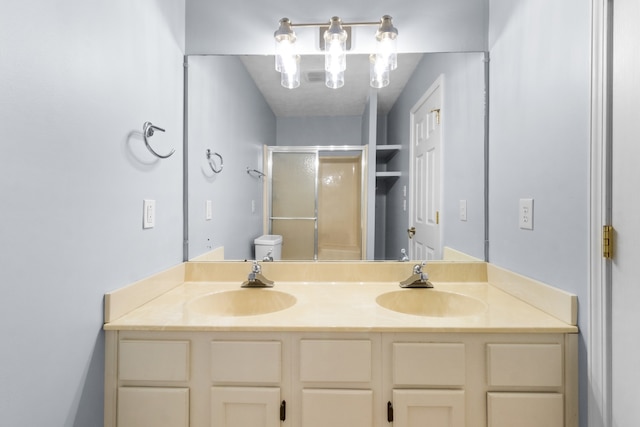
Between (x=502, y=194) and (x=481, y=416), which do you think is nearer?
(x=481, y=416)

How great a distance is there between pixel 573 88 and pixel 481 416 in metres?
1.05

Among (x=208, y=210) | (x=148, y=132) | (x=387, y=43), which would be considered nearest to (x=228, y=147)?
(x=208, y=210)

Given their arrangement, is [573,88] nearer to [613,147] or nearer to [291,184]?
[613,147]

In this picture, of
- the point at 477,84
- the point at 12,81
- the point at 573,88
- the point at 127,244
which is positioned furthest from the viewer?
the point at 477,84

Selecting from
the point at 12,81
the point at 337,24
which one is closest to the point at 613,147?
the point at 337,24

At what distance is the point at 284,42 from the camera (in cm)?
147

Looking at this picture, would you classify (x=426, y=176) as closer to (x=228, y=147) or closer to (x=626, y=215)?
(x=626, y=215)

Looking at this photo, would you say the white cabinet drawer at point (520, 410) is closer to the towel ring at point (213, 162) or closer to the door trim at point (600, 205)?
the door trim at point (600, 205)

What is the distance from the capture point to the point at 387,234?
1.55 meters

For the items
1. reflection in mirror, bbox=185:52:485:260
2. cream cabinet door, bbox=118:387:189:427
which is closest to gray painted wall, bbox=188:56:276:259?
reflection in mirror, bbox=185:52:485:260

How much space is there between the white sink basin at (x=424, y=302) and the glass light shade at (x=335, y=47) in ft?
3.57

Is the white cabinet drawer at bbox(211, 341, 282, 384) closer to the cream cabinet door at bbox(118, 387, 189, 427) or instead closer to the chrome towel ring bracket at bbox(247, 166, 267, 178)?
the cream cabinet door at bbox(118, 387, 189, 427)

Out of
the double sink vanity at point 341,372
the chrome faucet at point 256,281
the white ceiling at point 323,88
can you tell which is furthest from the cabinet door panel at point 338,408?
the white ceiling at point 323,88

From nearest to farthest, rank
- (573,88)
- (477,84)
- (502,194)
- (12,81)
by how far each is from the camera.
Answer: (12,81)
(573,88)
(502,194)
(477,84)
